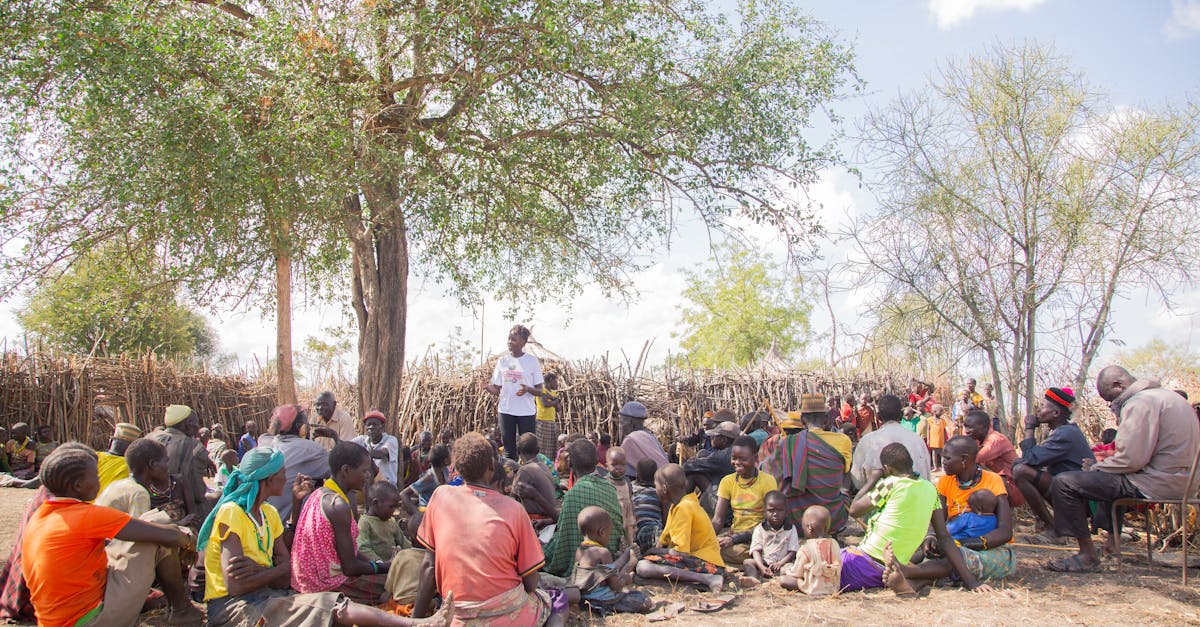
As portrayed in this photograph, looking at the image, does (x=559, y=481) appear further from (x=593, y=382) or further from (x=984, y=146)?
(x=984, y=146)

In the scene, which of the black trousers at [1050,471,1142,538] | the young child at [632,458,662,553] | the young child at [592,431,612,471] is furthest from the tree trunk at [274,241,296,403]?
the black trousers at [1050,471,1142,538]

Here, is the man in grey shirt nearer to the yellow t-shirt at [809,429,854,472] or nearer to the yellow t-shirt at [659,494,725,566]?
the yellow t-shirt at [809,429,854,472]

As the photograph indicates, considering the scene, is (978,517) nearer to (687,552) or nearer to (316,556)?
(687,552)

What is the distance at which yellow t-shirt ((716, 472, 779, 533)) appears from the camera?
6660 millimetres

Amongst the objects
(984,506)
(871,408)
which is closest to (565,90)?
(984,506)

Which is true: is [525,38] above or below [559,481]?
above

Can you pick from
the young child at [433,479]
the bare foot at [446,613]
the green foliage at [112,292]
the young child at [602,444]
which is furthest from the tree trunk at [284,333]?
the bare foot at [446,613]

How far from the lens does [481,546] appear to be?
390 centimetres

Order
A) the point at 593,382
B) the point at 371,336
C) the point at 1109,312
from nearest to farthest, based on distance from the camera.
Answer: the point at 371,336, the point at 1109,312, the point at 593,382

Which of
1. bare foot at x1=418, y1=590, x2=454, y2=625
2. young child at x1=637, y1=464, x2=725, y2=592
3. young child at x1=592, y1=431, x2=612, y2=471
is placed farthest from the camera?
young child at x1=592, y1=431, x2=612, y2=471

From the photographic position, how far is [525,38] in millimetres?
8195

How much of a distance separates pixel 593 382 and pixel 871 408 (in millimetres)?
4517

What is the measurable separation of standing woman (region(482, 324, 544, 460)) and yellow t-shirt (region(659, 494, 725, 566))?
3.44 m

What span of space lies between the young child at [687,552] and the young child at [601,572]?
334 millimetres
